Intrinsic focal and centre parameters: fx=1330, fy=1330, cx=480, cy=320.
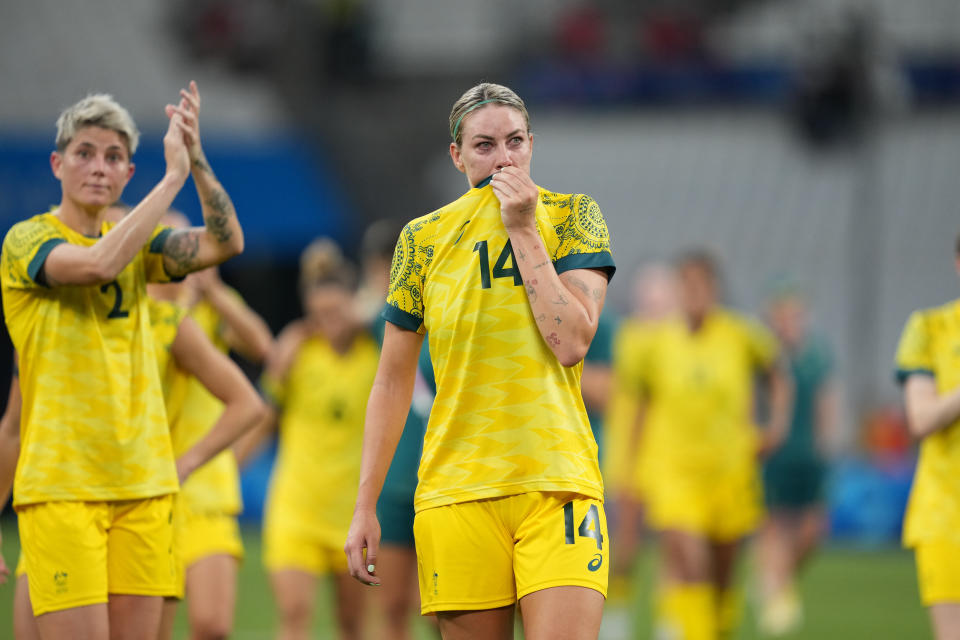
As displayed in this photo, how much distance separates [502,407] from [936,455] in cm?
266

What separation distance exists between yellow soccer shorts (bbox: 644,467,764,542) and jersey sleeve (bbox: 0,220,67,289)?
5.53 metres

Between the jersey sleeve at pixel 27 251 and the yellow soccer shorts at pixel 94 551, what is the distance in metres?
0.80

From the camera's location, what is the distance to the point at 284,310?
74.7 ft

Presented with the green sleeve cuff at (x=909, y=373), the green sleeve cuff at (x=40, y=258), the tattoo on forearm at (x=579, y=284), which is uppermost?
the green sleeve cuff at (x=40, y=258)

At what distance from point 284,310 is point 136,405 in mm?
18074

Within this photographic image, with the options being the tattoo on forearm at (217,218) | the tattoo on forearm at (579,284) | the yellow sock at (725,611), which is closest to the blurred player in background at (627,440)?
the yellow sock at (725,611)

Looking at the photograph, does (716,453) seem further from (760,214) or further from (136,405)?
(760,214)

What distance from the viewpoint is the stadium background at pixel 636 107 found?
73.6ft

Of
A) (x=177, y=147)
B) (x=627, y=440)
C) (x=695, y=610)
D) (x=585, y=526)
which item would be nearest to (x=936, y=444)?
(x=585, y=526)

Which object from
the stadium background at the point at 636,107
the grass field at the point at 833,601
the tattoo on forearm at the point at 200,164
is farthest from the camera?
the stadium background at the point at 636,107

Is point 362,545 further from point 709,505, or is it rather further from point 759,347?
point 759,347

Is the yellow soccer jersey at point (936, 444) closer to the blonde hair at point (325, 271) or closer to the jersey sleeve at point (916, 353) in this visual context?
the jersey sleeve at point (916, 353)

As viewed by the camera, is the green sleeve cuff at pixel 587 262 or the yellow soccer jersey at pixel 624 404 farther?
the yellow soccer jersey at pixel 624 404

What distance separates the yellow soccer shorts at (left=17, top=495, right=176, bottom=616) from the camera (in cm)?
455
